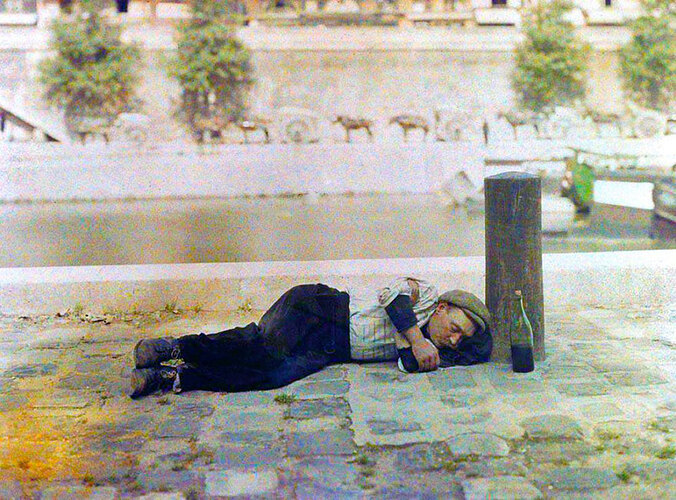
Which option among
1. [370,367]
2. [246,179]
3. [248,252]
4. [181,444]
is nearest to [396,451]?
[181,444]

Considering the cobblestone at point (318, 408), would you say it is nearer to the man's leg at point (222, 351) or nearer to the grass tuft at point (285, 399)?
the grass tuft at point (285, 399)

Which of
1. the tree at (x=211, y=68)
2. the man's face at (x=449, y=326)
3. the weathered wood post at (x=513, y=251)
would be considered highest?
the tree at (x=211, y=68)

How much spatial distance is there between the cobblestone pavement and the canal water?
9.14ft

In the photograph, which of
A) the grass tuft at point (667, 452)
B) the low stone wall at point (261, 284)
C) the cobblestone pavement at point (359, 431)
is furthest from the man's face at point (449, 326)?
the low stone wall at point (261, 284)

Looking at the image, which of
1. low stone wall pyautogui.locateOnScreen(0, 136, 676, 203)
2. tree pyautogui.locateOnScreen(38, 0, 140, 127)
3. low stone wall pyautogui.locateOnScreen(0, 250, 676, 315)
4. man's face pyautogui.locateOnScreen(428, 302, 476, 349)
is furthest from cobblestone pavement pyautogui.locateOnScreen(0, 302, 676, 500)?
tree pyautogui.locateOnScreen(38, 0, 140, 127)

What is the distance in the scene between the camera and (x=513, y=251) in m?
3.94

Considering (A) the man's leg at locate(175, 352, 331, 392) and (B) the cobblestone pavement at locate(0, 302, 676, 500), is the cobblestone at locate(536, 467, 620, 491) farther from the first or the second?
(A) the man's leg at locate(175, 352, 331, 392)

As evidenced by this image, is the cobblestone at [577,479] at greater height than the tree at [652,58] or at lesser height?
lesser

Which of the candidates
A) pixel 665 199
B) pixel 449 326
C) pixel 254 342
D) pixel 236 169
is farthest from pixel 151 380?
pixel 665 199

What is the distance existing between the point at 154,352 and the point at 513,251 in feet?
5.44

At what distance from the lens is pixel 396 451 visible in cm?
296

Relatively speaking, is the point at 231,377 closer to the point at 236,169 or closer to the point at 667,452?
the point at 667,452

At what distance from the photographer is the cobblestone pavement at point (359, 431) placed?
2699 mm

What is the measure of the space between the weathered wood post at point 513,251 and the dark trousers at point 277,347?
2.33 ft
